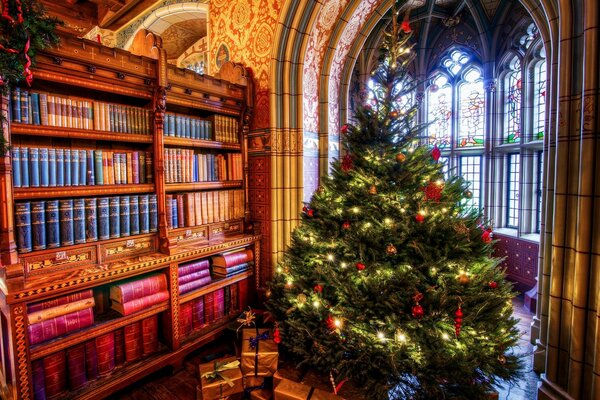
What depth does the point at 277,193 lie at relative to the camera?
302cm

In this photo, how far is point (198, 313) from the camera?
8.69ft

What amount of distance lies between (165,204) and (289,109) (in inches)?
57.8

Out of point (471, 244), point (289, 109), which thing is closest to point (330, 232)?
point (471, 244)

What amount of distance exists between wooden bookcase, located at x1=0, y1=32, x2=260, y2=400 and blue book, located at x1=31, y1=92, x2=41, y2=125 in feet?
0.15

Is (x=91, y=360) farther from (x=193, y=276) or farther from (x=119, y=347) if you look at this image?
(x=193, y=276)

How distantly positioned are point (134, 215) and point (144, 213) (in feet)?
0.24

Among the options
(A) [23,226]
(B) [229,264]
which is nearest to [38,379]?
(A) [23,226]

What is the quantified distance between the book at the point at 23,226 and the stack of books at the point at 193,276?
39.1 inches

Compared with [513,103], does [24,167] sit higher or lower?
lower

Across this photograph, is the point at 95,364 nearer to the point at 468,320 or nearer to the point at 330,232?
the point at 330,232

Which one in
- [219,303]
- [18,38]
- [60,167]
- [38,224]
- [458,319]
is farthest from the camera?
[219,303]

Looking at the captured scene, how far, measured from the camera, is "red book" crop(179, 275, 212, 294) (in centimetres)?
249

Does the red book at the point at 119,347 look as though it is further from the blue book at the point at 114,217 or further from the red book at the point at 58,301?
the blue book at the point at 114,217

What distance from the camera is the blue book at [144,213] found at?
2.31 metres
